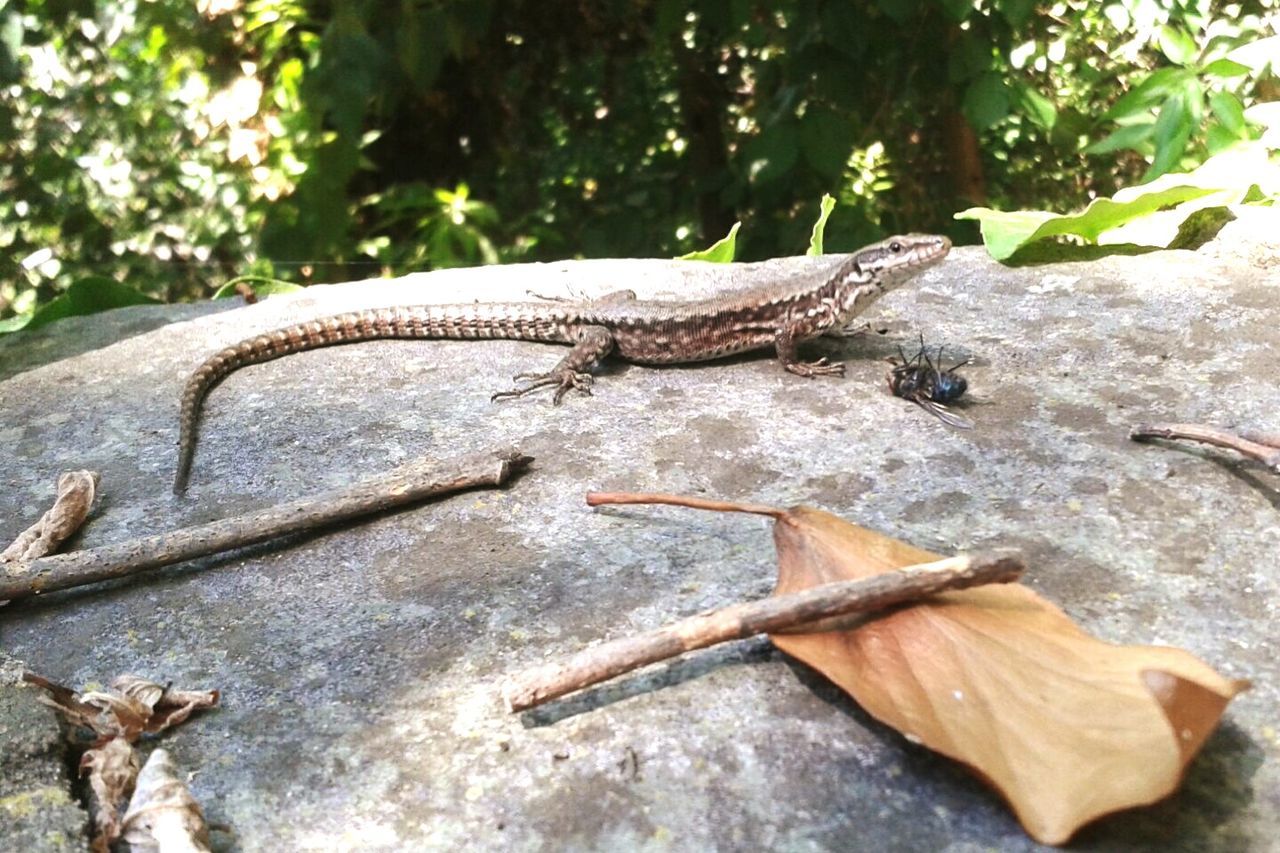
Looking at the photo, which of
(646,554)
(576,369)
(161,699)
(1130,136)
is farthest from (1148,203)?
(161,699)

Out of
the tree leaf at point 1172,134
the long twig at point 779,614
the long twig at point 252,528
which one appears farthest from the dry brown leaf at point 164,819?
the tree leaf at point 1172,134

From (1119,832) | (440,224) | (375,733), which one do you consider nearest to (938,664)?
(1119,832)

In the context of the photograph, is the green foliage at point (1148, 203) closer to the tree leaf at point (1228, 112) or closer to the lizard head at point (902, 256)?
the tree leaf at point (1228, 112)

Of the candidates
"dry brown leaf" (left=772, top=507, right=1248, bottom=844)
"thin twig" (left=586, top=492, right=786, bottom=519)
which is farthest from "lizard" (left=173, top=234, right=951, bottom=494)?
"dry brown leaf" (left=772, top=507, right=1248, bottom=844)

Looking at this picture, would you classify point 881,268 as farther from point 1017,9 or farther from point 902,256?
point 1017,9

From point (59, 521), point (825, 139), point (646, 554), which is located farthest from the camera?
point (825, 139)

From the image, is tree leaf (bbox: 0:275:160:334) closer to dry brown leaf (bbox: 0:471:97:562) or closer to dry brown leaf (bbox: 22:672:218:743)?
dry brown leaf (bbox: 0:471:97:562)
